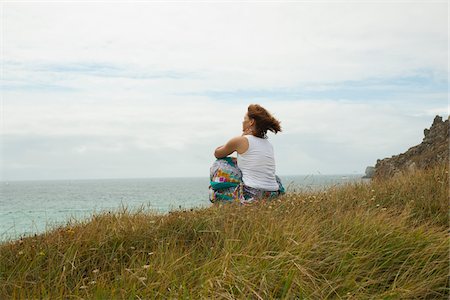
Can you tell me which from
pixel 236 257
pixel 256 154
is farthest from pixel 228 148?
pixel 236 257

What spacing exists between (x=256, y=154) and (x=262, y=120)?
0.57 m

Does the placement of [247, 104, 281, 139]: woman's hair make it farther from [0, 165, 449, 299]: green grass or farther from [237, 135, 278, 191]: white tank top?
Result: [0, 165, 449, 299]: green grass

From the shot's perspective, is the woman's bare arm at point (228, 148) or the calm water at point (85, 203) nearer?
the calm water at point (85, 203)

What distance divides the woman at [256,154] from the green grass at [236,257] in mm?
1539

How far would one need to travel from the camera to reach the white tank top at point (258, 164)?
7.58 metres

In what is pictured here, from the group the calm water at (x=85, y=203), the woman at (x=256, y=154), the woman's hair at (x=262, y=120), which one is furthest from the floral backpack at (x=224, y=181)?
the woman's hair at (x=262, y=120)

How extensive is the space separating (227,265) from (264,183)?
3.88 meters

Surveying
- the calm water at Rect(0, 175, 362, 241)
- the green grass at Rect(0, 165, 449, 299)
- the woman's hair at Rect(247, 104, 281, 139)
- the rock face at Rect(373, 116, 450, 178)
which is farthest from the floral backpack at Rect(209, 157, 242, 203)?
the rock face at Rect(373, 116, 450, 178)

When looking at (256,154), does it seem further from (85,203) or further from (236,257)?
(85,203)

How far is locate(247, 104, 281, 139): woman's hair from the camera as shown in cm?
766

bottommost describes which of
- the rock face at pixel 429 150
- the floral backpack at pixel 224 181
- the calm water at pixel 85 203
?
the calm water at pixel 85 203

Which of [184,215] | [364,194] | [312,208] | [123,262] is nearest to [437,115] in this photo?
[364,194]

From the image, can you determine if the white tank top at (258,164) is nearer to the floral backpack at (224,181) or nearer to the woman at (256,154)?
the woman at (256,154)

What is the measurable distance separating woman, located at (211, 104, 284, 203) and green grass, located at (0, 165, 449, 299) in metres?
1.54
